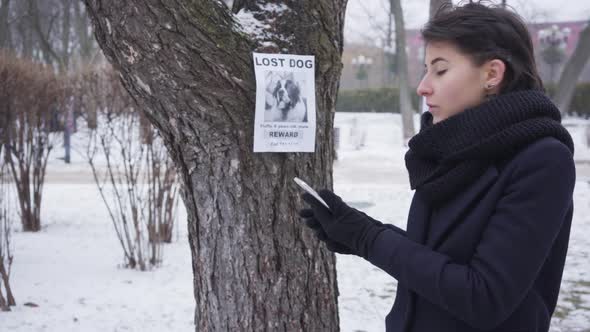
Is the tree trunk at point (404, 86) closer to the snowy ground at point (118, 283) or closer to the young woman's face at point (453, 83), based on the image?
the snowy ground at point (118, 283)

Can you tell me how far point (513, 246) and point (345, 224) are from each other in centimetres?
39

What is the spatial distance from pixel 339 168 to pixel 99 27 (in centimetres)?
1200

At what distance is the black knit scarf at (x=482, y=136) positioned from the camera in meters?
1.21

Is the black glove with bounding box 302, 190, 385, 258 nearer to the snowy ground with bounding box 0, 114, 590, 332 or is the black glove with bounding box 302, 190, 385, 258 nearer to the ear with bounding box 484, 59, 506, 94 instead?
the ear with bounding box 484, 59, 506, 94

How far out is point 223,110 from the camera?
202 centimetres

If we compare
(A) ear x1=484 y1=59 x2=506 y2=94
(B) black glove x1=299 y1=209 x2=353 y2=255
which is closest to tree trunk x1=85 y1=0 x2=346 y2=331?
(B) black glove x1=299 y1=209 x2=353 y2=255

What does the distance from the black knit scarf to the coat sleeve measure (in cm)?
5

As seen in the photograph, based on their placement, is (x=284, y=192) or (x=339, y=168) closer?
(x=284, y=192)

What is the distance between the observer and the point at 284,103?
2123mm

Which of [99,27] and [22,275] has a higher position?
[99,27]

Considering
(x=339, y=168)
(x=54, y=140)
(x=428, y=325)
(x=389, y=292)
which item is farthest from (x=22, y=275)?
(x=339, y=168)

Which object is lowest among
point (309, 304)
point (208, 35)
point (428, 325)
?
point (309, 304)

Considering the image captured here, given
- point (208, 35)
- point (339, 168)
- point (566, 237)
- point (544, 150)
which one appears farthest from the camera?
point (339, 168)

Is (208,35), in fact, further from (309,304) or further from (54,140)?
(54,140)
